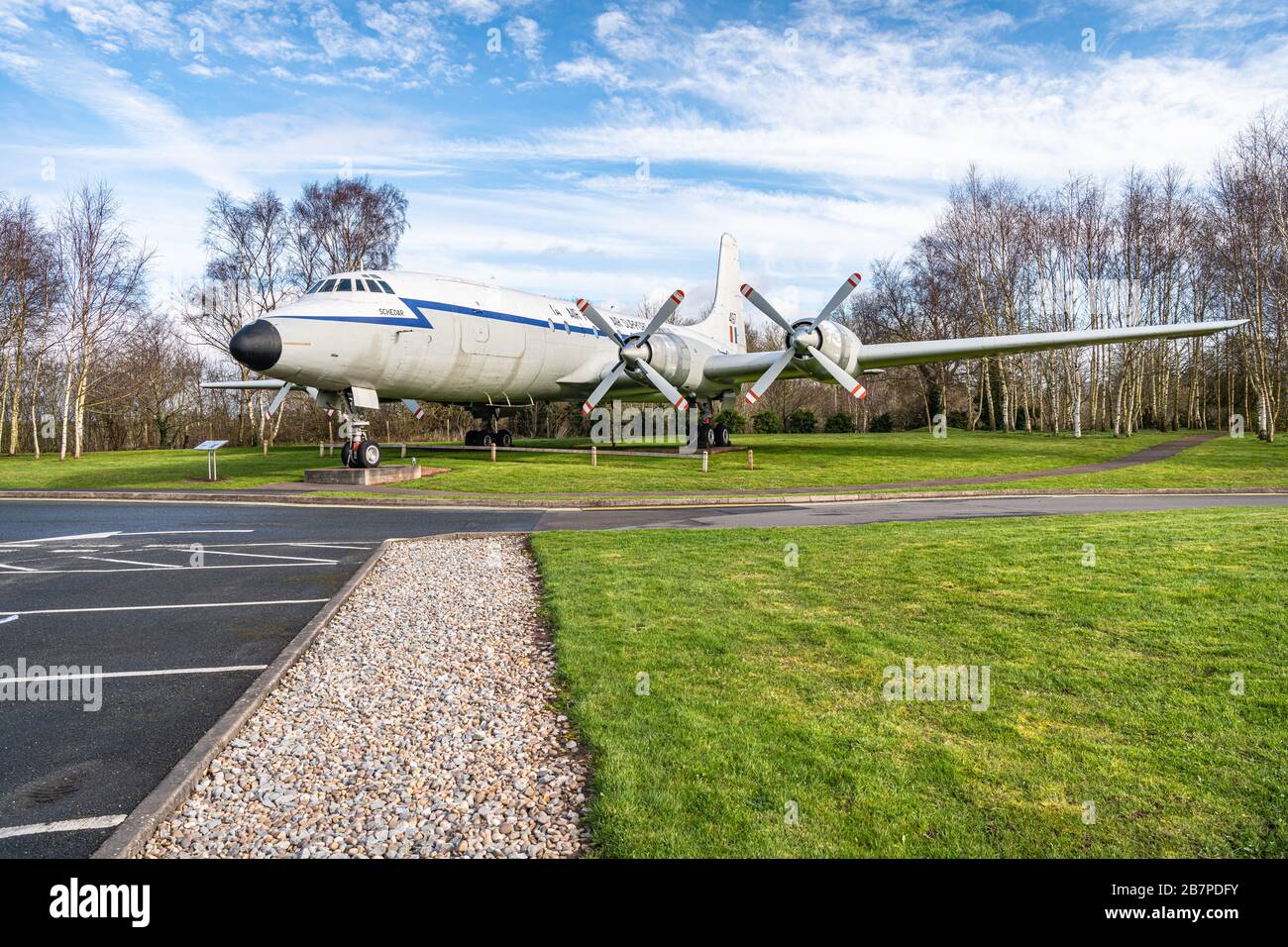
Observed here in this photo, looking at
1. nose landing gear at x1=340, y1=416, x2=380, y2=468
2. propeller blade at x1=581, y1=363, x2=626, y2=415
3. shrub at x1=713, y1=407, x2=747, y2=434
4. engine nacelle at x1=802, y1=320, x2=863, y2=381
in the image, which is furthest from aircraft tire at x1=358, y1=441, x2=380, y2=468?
shrub at x1=713, y1=407, x2=747, y2=434

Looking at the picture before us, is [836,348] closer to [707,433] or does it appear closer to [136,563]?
[707,433]

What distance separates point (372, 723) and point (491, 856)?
201 cm

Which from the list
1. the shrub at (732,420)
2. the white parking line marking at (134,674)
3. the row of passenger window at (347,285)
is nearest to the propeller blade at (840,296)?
the row of passenger window at (347,285)

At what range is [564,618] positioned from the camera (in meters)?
7.20

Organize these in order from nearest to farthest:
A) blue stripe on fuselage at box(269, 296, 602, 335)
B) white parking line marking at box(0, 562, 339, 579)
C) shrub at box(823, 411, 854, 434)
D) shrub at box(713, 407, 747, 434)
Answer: white parking line marking at box(0, 562, 339, 579) < blue stripe on fuselage at box(269, 296, 602, 335) < shrub at box(713, 407, 747, 434) < shrub at box(823, 411, 854, 434)

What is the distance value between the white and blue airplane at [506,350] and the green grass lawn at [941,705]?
1396 centimetres

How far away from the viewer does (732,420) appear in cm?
5419

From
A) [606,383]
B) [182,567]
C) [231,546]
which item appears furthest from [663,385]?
[182,567]

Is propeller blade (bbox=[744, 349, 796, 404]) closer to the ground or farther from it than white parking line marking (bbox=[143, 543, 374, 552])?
farther from it

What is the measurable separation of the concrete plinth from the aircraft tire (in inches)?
9.0

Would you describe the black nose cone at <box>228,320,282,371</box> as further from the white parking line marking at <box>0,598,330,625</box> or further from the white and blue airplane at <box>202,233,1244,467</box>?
the white parking line marking at <box>0,598,330,625</box>

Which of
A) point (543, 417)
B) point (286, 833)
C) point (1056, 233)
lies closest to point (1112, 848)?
point (286, 833)

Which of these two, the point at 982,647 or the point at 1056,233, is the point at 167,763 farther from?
the point at 1056,233

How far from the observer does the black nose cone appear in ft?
59.0
